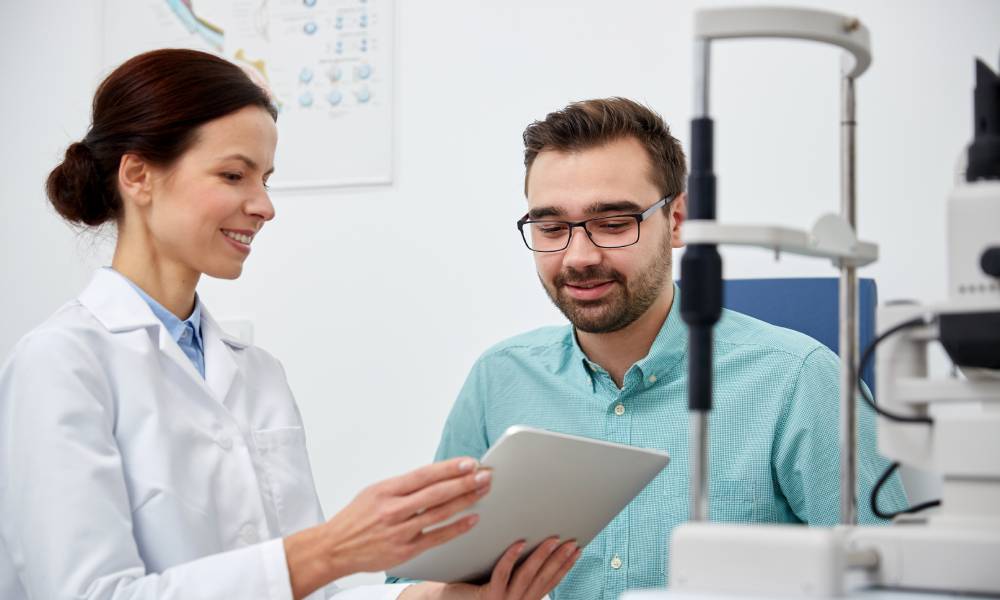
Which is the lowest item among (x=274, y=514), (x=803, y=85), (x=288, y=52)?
(x=274, y=514)

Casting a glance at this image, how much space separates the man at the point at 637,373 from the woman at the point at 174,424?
292 millimetres

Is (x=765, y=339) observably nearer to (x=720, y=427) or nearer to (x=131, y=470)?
(x=720, y=427)

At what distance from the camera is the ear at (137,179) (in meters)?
1.41

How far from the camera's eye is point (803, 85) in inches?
84.4

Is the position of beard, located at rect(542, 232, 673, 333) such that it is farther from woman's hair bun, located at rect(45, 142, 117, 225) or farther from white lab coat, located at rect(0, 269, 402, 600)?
woman's hair bun, located at rect(45, 142, 117, 225)

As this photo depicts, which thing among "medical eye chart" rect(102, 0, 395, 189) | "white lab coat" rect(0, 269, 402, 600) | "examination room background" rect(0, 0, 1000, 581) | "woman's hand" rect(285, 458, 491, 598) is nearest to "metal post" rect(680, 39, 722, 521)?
"woman's hand" rect(285, 458, 491, 598)

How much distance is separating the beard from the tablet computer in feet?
1.31

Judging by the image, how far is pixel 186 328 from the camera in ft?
4.89

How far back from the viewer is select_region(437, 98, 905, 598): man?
1.49 meters

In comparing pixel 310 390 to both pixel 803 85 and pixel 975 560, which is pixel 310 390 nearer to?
pixel 803 85

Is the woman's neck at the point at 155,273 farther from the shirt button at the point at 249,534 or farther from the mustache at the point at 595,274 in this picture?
the mustache at the point at 595,274

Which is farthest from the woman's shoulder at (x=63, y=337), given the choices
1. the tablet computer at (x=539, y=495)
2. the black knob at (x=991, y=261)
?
the black knob at (x=991, y=261)

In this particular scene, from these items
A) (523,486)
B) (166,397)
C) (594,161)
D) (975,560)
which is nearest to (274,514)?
(166,397)

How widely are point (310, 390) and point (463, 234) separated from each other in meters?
0.54
